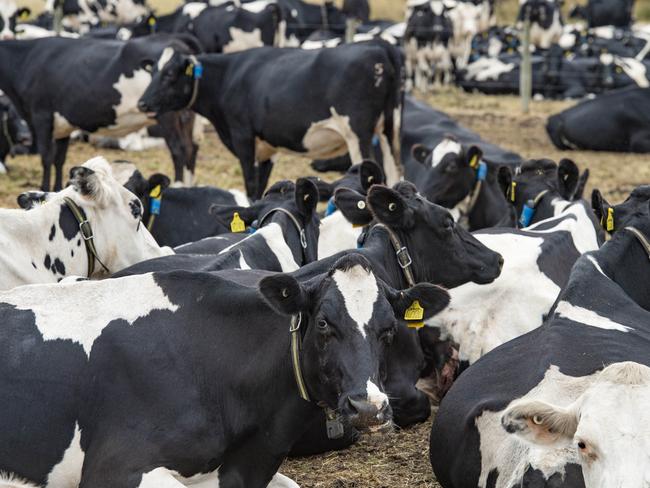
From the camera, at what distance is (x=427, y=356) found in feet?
21.9

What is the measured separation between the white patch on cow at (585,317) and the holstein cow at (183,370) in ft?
3.05

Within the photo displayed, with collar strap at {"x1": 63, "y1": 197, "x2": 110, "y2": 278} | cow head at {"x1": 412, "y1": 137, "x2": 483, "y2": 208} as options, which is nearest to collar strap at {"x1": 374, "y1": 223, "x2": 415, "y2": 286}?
collar strap at {"x1": 63, "y1": 197, "x2": 110, "y2": 278}

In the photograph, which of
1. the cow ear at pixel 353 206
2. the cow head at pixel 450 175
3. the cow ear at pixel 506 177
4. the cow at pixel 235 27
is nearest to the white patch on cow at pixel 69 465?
the cow ear at pixel 353 206

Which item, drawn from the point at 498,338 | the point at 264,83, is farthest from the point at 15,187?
the point at 498,338

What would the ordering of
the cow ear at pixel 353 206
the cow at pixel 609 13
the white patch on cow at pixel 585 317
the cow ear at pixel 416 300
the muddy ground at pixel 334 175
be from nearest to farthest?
the cow ear at pixel 416 300 → the white patch on cow at pixel 585 317 → the muddy ground at pixel 334 175 → the cow ear at pixel 353 206 → the cow at pixel 609 13

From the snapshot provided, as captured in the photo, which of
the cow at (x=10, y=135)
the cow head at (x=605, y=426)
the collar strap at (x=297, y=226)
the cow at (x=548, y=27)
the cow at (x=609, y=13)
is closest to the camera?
the cow head at (x=605, y=426)

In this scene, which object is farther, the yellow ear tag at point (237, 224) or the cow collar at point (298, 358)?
the yellow ear tag at point (237, 224)

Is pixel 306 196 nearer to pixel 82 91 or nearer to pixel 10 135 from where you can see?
pixel 82 91

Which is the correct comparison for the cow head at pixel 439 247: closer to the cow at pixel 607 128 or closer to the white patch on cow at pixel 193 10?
the cow at pixel 607 128

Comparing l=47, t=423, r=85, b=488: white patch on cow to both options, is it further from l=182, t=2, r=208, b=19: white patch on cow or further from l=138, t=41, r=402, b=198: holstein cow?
l=182, t=2, r=208, b=19: white patch on cow

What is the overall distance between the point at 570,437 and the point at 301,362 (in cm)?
101

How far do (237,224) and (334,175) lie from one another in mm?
6183

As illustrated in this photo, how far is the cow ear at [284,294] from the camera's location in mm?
4055

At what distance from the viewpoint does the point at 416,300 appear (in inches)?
173
